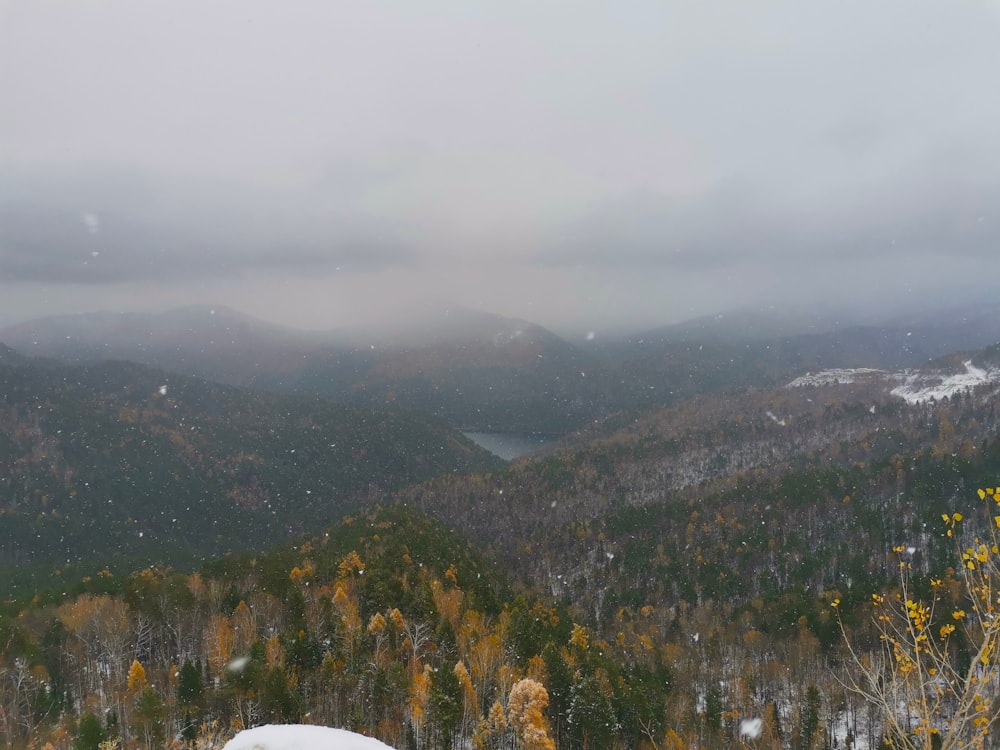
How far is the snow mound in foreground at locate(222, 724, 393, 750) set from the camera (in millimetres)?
14072

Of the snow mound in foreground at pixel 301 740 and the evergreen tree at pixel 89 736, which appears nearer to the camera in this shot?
the snow mound in foreground at pixel 301 740

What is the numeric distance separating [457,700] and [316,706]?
15279mm

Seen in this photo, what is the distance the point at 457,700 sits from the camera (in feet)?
160

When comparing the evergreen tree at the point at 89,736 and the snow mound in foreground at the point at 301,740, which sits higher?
the snow mound in foreground at the point at 301,740

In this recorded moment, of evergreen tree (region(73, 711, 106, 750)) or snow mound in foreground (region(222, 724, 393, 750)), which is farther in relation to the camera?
evergreen tree (region(73, 711, 106, 750))

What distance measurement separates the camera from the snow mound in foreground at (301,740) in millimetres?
14072

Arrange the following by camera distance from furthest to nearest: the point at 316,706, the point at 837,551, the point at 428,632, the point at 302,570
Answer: the point at 837,551 → the point at 302,570 → the point at 428,632 → the point at 316,706

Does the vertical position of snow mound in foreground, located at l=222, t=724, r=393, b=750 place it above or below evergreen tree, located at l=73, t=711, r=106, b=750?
above

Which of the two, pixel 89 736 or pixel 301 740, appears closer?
pixel 301 740

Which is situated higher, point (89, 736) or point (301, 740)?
point (301, 740)

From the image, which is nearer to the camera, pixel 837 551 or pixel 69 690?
pixel 69 690

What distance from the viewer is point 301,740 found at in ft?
46.8

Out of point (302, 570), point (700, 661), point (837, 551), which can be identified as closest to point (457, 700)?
point (302, 570)

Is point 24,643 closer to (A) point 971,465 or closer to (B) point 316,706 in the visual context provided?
(B) point 316,706
